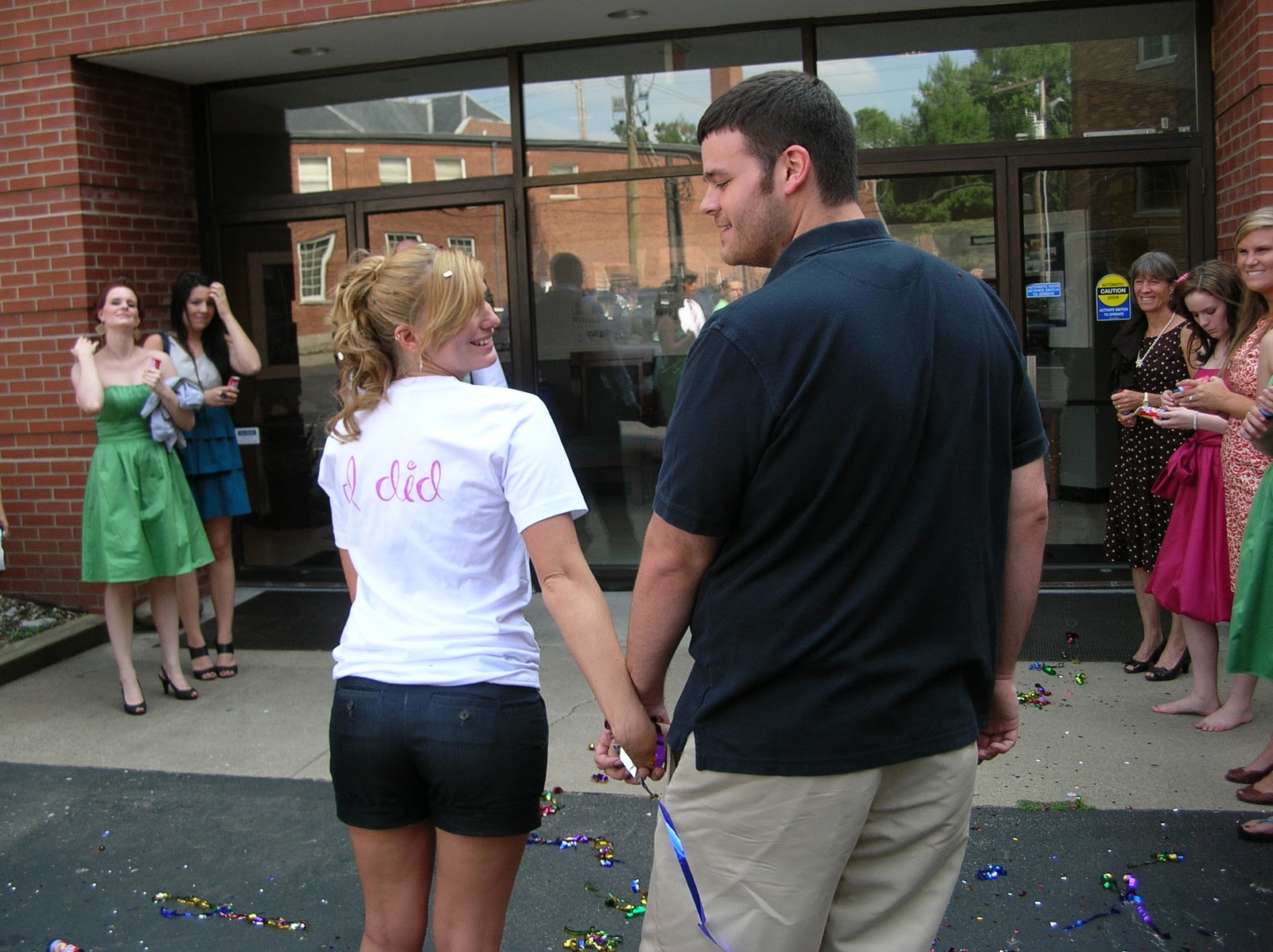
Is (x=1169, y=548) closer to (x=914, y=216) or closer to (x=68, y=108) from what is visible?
(x=914, y=216)

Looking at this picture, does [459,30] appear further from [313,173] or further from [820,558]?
[820,558]

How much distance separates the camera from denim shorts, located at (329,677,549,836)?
2289mm

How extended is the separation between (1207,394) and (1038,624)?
2.24m

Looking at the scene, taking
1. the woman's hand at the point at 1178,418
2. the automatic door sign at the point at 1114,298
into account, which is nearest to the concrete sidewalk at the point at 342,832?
the woman's hand at the point at 1178,418

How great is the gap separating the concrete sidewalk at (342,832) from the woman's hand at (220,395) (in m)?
1.42

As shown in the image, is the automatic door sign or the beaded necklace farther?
the automatic door sign

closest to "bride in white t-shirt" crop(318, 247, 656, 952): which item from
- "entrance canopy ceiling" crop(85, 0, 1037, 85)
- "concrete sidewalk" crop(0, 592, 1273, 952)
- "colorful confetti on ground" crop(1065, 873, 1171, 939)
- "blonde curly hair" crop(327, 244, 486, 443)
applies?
"blonde curly hair" crop(327, 244, 486, 443)

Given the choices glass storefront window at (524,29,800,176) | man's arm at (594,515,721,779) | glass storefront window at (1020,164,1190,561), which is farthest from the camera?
glass storefront window at (524,29,800,176)

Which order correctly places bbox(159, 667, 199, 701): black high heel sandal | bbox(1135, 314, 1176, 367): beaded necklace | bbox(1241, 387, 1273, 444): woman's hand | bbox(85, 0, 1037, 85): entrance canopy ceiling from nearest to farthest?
bbox(1241, 387, 1273, 444): woman's hand
bbox(1135, 314, 1176, 367): beaded necklace
bbox(159, 667, 199, 701): black high heel sandal
bbox(85, 0, 1037, 85): entrance canopy ceiling

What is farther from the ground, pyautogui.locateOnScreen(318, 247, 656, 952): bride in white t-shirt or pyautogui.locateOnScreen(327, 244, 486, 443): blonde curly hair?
pyautogui.locateOnScreen(327, 244, 486, 443): blonde curly hair

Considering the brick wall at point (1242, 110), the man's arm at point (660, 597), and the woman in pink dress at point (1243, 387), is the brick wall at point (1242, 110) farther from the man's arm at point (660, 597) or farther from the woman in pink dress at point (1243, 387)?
the man's arm at point (660, 597)

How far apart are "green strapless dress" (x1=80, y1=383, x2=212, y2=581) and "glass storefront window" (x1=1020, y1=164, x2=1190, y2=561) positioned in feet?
15.6

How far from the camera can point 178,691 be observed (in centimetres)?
584

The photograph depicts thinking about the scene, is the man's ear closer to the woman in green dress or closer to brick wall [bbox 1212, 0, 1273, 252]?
the woman in green dress
